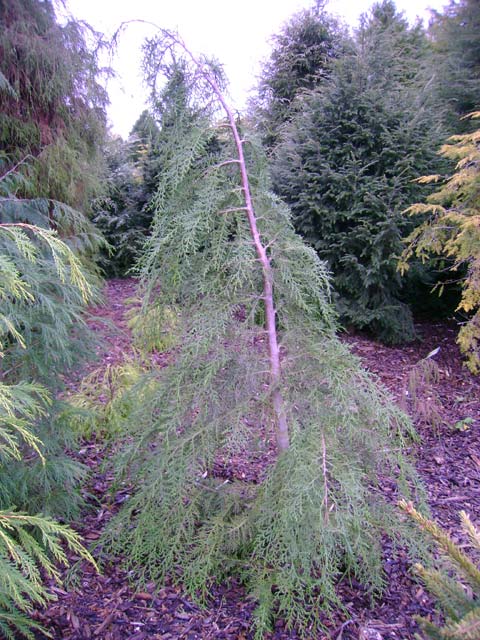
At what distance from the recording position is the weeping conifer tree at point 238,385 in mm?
2133

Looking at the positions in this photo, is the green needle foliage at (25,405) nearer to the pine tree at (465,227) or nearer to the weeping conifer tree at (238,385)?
the weeping conifer tree at (238,385)

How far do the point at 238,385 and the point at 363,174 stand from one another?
4.09 metres

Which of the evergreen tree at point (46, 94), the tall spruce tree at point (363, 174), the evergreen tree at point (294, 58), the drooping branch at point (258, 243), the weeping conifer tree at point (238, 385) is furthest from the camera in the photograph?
the evergreen tree at point (294, 58)

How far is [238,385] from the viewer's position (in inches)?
94.0

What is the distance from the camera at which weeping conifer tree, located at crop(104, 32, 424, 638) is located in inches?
84.0

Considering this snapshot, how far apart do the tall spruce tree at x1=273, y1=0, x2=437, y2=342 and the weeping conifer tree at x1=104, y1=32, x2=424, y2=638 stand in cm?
317

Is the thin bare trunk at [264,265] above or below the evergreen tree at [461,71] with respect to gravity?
below

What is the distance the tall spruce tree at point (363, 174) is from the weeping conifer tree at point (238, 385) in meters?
3.17

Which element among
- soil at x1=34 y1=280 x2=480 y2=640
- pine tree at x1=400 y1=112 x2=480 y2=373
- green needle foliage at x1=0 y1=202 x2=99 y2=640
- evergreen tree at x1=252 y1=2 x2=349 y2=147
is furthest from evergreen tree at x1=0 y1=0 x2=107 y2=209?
evergreen tree at x1=252 y1=2 x2=349 y2=147

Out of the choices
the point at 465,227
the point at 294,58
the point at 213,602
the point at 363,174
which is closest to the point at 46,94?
the point at 363,174

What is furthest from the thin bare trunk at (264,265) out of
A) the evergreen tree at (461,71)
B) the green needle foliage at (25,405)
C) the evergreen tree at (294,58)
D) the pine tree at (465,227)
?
the evergreen tree at (294,58)

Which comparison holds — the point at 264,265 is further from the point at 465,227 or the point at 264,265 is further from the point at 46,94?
the point at 46,94

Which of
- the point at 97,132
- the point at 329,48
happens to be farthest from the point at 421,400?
the point at 329,48

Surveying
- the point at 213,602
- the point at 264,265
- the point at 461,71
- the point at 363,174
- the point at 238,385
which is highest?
the point at 461,71
